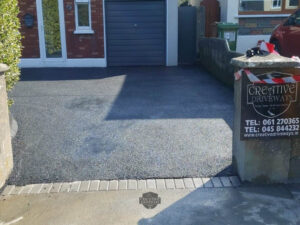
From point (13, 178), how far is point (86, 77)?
7354mm

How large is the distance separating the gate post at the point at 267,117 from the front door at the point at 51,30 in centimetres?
1033

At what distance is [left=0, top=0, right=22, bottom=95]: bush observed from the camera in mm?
5586

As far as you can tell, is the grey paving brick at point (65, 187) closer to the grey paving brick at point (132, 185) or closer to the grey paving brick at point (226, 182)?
the grey paving brick at point (132, 185)

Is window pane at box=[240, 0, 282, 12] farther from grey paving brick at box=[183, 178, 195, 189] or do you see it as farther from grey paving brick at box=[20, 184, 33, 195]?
grey paving brick at box=[20, 184, 33, 195]

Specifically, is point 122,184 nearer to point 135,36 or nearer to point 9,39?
point 9,39

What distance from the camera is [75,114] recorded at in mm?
7301

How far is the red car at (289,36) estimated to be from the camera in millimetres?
A: 10875

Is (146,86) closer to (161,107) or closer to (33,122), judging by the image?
(161,107)

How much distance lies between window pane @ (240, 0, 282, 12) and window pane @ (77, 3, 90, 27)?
5.72 m

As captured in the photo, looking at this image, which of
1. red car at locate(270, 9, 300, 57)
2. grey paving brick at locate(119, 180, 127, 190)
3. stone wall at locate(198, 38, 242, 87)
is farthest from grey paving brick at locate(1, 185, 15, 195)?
red car at locate(270, 9, 300, 57)

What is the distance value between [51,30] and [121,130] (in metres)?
8.60

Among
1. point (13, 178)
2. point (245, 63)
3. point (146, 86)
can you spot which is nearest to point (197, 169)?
point (245, 63)

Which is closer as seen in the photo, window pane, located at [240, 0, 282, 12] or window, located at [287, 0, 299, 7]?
window pane, located at [240, 0, 282, 12]

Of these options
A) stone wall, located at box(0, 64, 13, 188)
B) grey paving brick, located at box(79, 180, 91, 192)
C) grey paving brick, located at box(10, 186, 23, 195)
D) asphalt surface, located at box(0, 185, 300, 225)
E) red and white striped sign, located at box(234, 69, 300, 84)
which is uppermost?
red and white striped sign, located at box(234, 69, 300, 84)
